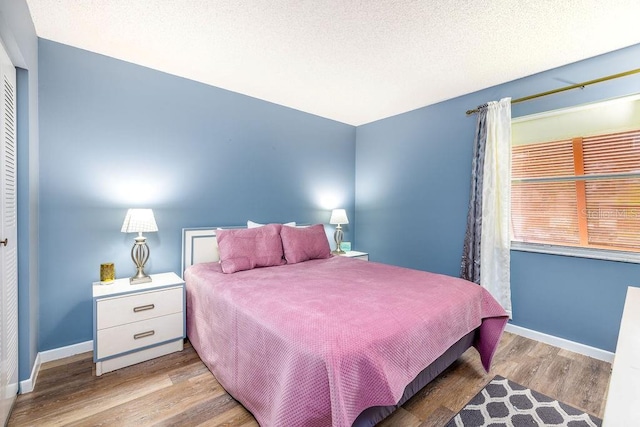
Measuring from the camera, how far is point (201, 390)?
191cm

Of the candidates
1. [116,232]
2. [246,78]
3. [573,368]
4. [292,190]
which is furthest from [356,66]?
[573,368]

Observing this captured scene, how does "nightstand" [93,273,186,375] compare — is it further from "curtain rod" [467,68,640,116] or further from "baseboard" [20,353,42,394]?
"curtain rod" [467,68,640,116]

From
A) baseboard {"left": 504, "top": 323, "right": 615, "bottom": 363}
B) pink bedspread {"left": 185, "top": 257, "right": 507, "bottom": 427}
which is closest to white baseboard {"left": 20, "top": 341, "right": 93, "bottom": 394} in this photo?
pink bedspread {"left": 185, "top": 257, "right": 507, "bottom": 427}

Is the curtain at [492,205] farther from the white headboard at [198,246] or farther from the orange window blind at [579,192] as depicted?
the white headboard at [198,246]

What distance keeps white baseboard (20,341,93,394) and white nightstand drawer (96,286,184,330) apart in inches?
19.5

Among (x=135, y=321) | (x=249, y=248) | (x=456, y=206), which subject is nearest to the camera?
(x=135, y=321)

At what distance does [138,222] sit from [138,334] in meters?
0.88

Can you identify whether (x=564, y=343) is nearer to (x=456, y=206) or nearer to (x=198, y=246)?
(x=456, y=206)

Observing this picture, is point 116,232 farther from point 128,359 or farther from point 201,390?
point 201,390

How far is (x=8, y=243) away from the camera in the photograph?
164 cm

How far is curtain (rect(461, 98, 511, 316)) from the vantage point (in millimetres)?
2842

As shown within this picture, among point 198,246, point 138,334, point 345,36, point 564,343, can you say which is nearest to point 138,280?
point 138,334

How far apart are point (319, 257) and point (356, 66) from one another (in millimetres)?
1979

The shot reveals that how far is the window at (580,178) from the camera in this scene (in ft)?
7.70
